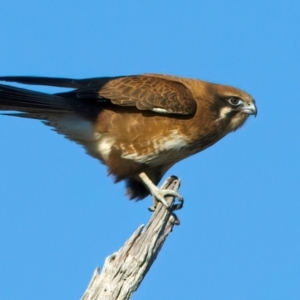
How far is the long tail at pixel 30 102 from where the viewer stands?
20.5 feet

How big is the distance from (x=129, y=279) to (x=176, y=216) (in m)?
1.49

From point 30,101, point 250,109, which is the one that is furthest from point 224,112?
point 30,101

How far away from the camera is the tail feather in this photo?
20.5 feet

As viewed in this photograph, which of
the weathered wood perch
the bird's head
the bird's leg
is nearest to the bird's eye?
the bird's head

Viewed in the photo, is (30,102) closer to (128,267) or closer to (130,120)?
(130,120)

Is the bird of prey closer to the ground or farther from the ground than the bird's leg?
farther from the ground

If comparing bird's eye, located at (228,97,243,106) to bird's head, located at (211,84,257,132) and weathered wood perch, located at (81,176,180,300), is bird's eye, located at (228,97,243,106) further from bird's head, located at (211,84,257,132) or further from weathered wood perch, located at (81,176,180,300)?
weathered wood perch, located at (81,176,180,300)

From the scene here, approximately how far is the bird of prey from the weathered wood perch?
1698 millimetres

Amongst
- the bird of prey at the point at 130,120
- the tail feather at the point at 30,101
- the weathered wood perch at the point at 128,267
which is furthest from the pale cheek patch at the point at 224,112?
the weathered wood perch at the point at 128,267

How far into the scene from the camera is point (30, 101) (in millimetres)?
6391

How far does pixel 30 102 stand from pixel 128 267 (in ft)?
8.28

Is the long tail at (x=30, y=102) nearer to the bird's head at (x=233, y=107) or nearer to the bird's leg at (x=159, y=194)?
the bird's leg at (x=159, y=194)

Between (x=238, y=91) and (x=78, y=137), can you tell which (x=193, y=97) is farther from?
(x=78, y=137)

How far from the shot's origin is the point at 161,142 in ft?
21.0
